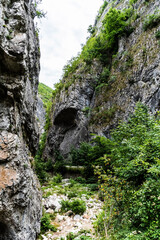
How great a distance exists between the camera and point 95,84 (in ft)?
70.3

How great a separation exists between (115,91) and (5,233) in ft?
52.2

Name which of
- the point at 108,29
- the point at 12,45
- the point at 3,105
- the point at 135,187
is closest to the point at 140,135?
the point at 135,187

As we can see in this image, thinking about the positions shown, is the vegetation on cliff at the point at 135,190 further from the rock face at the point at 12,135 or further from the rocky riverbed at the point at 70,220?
the rock face at the point at 12,135

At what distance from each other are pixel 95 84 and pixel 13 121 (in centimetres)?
1814

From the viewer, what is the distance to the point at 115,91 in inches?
667

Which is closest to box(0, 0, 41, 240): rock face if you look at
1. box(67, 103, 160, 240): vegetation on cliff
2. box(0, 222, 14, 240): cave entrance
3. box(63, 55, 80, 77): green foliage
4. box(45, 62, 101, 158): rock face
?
box(0, 222, 14, 240): cave entrance

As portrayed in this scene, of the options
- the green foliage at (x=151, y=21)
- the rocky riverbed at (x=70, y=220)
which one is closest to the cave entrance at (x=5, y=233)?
the rocky riverbed at (x=70, y=220)

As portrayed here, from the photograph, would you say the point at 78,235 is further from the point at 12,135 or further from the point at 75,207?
the point at 12,135

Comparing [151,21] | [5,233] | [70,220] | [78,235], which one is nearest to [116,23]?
[151,21]

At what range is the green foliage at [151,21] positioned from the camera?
14.5 metres

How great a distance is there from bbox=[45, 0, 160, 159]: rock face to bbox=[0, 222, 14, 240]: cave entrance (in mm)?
11209

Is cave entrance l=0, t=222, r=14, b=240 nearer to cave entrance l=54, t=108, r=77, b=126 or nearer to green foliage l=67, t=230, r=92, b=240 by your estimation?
green foliage l=67, t=230, r=92, b=240

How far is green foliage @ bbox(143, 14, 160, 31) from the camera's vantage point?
1446 cm

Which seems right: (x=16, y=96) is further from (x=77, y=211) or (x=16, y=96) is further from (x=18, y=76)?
(x=77, y=211)
